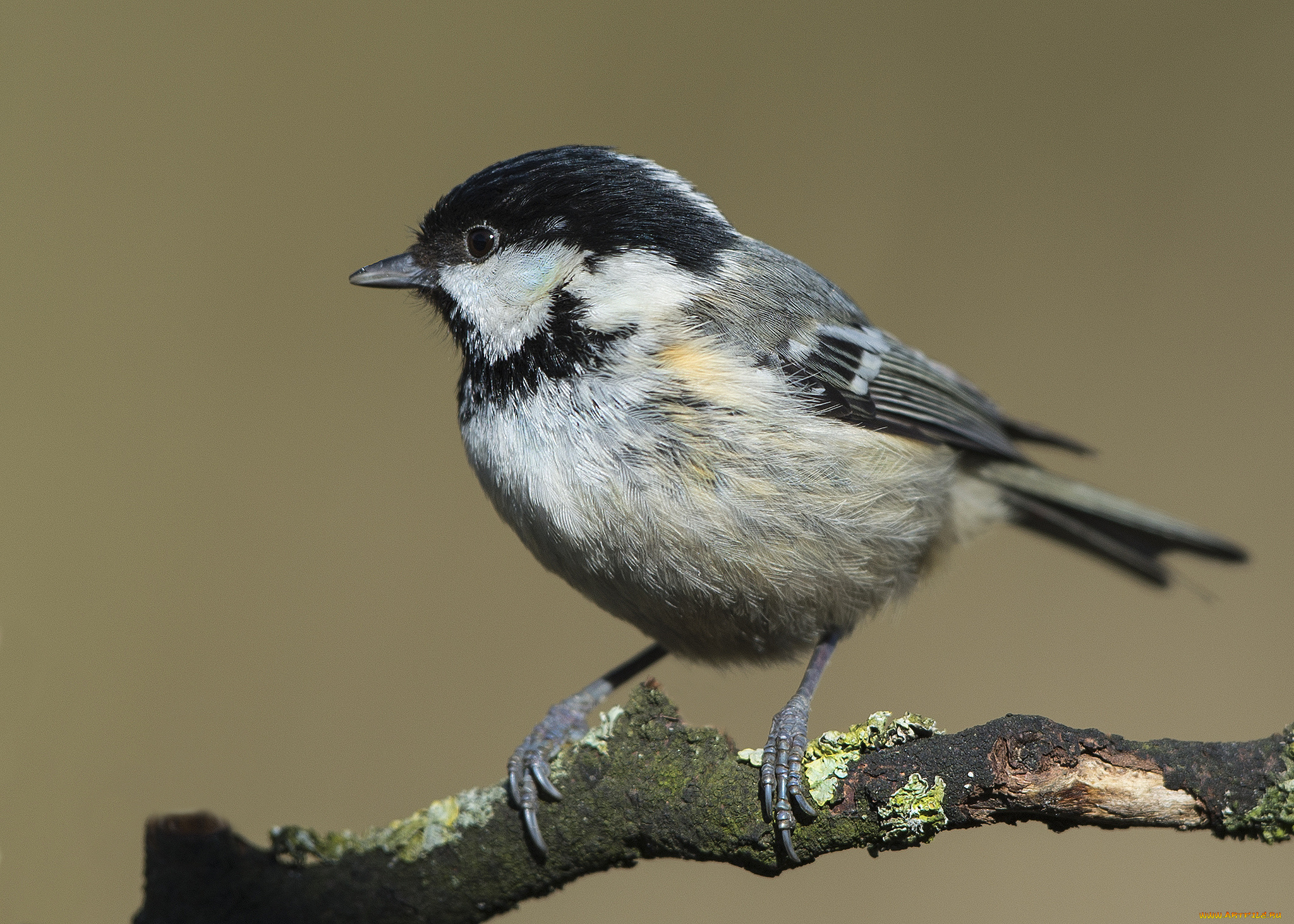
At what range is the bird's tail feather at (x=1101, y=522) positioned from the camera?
219 cm

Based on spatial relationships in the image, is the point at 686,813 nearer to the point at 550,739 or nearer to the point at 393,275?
the point at 550,739

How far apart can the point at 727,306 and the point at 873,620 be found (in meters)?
0.72

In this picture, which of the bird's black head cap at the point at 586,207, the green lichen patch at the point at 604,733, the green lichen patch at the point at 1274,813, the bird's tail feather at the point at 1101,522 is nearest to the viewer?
the green lichen patch at the point at 1274,813

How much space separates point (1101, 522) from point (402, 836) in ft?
5.88

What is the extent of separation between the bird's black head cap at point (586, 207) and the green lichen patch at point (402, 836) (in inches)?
37.0

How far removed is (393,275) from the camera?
177cm

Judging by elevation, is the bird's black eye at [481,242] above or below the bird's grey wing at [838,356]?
above

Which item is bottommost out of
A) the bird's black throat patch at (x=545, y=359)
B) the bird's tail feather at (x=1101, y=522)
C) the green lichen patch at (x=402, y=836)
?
the green lichen patch at (x=402, y=836)

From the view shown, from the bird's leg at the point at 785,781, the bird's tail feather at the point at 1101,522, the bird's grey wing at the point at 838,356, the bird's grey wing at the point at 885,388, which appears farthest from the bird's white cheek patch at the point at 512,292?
the bird's tail feather at the point at 1101,522

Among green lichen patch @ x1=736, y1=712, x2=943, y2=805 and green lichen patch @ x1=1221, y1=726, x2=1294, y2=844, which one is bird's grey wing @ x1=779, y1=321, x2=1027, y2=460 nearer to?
green lichen patch @ x1=736, y1=712, x2=943, y2=805

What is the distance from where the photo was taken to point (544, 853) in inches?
53.5

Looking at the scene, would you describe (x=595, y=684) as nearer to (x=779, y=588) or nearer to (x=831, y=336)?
(x=779, y=588)

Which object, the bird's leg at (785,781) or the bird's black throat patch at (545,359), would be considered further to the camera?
the bird's black throat patch at (545,359)

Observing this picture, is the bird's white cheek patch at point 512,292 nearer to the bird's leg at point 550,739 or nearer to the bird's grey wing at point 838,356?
the bird's grey wing at point 838,356
